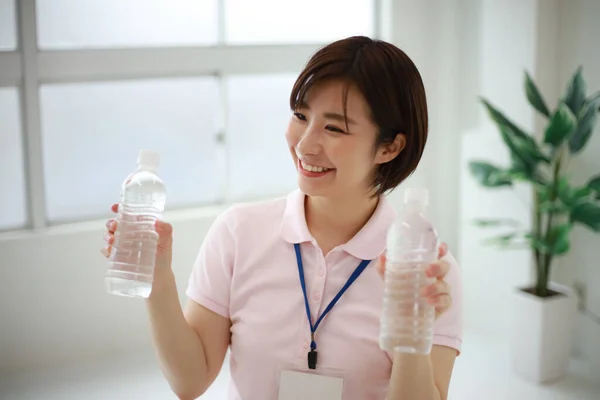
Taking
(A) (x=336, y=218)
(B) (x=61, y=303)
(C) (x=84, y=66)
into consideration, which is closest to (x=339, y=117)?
(A) (x=336, y=218)

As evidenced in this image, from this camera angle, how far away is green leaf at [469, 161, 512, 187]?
3324 mm

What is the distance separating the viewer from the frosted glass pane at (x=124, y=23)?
11.0 ft

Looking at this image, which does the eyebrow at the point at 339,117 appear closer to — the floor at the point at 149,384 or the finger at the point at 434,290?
the finger at the point at 434,290

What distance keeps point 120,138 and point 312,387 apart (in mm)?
2169

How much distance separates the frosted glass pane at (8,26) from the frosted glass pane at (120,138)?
8.9 inches

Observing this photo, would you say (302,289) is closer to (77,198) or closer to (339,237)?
(339,237)

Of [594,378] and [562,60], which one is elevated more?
[562,60]

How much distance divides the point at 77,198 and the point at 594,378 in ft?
7.62

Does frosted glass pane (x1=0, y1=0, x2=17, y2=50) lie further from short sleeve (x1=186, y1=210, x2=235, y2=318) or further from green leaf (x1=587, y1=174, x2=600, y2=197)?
green leaf (x1=587, y1=174, x2=600, y2=197)

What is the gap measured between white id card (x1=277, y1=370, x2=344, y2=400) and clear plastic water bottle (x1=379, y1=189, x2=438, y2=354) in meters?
0.26

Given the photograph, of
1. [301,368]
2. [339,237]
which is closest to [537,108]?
[339,237]

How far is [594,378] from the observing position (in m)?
3.42

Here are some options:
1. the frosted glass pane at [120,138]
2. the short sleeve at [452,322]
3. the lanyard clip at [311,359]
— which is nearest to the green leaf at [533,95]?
the frosted glass pane at [120,138]

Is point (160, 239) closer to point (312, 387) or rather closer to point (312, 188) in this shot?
point (312, 188)
